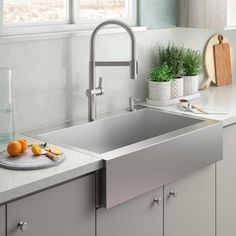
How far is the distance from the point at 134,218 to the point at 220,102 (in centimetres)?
114

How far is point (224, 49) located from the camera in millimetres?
3801

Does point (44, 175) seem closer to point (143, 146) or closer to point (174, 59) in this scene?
point (143, 146)

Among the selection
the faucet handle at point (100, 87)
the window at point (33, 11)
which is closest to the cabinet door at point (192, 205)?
the faucet handle at point (100, 87)

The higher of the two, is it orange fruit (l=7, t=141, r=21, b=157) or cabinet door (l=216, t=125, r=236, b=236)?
orange fruit (l=7, t=141, r=21, b=157)

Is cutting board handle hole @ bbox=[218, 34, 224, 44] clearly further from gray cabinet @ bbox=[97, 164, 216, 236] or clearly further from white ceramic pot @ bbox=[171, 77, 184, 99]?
gray cabinet @ bbox=[97, 164, 216, 236]

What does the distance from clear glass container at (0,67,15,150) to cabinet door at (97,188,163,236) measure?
548 mm

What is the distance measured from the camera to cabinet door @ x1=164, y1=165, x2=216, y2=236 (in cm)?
261

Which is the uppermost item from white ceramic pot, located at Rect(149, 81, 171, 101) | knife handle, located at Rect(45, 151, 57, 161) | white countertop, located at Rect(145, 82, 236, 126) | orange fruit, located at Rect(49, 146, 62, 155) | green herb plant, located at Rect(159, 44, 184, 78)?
green herb plant, located at Rect(159, 44, 184, 78)

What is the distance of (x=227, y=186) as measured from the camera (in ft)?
9.87

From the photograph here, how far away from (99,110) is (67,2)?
1.96ft

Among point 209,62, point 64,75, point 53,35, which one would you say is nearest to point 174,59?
point 209,62

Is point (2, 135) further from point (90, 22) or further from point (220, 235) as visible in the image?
point (220, 235)

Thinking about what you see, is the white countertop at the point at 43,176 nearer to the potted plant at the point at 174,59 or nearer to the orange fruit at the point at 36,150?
the orange fruit at the point at 36,150

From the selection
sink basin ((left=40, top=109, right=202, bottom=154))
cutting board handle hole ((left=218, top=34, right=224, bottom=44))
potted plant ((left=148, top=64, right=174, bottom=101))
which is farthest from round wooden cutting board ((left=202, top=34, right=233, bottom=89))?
sink basin ((left=40, top=109, right=202, bottom=154))
